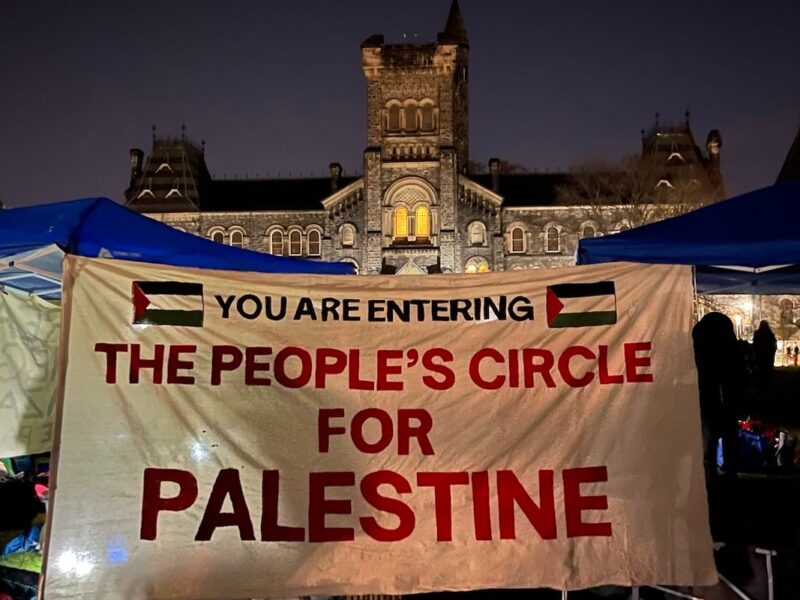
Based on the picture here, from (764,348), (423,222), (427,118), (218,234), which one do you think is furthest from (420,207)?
(764,348)

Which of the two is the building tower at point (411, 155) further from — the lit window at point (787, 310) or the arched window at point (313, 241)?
the lit window at point (787, 310)

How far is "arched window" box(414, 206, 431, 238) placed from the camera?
138ft

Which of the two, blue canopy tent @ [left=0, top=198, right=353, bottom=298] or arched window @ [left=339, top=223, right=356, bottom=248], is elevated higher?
arched window @ [left=339, top=223, right=356, bottom=248]

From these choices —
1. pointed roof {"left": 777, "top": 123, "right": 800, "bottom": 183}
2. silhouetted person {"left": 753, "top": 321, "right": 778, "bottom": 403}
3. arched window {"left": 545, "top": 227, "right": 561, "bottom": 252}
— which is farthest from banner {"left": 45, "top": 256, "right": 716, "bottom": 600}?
pointed roof {"left": 777, "top": 123, "right": 800, "bottom": 183}

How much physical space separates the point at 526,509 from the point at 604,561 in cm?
53

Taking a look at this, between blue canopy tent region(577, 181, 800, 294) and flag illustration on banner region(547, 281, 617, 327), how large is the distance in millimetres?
1014

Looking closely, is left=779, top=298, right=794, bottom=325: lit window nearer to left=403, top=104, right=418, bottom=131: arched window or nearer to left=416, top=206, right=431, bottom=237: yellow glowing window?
left=416, top=206, right=431, bottom=237: yellow glowing window

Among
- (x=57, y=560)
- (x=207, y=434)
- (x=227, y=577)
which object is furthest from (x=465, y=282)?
(x=57, y=560)

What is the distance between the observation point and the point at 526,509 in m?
4.25

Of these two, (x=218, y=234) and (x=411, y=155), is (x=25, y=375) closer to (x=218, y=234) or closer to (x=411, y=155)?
(x=411, y=155)

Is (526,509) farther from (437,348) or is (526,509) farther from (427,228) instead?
(427,228)

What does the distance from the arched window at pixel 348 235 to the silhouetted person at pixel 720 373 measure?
3693 centimetres

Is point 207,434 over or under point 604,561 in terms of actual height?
over

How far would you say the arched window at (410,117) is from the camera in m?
43.5
